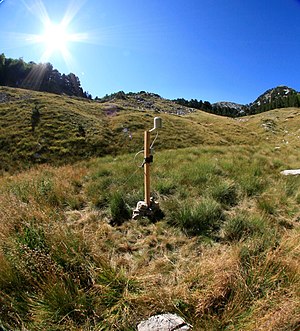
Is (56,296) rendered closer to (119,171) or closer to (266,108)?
(119,171)

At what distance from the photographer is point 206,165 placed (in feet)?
24.8

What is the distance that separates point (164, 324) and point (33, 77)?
10243 centimetres

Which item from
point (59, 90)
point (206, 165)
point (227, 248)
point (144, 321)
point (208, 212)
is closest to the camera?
point (144, 321)

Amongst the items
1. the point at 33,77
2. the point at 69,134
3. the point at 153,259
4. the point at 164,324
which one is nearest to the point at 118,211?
the point at 153,259

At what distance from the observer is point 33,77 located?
3285 inches

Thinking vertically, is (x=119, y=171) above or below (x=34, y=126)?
below

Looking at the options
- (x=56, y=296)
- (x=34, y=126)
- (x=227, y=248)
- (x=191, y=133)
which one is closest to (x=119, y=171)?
(x=227, y=248)

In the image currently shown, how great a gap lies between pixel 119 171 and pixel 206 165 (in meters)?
3.33

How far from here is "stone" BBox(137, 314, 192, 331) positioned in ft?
6.54

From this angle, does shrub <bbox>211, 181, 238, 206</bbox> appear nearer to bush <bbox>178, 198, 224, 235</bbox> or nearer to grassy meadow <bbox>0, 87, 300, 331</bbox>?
grassy meadow <bbox>0, 87, 300, 331</bbox>

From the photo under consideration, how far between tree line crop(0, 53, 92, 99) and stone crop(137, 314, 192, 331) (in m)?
92.7

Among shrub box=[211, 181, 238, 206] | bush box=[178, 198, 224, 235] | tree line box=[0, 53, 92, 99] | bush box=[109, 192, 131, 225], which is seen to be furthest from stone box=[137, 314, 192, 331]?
tree line box=[0, 53, 92, 99]

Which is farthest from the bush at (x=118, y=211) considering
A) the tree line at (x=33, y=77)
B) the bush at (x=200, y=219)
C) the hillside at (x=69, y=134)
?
the tree line at (x=33, y=77)

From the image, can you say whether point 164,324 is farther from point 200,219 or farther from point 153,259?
point 200,219
